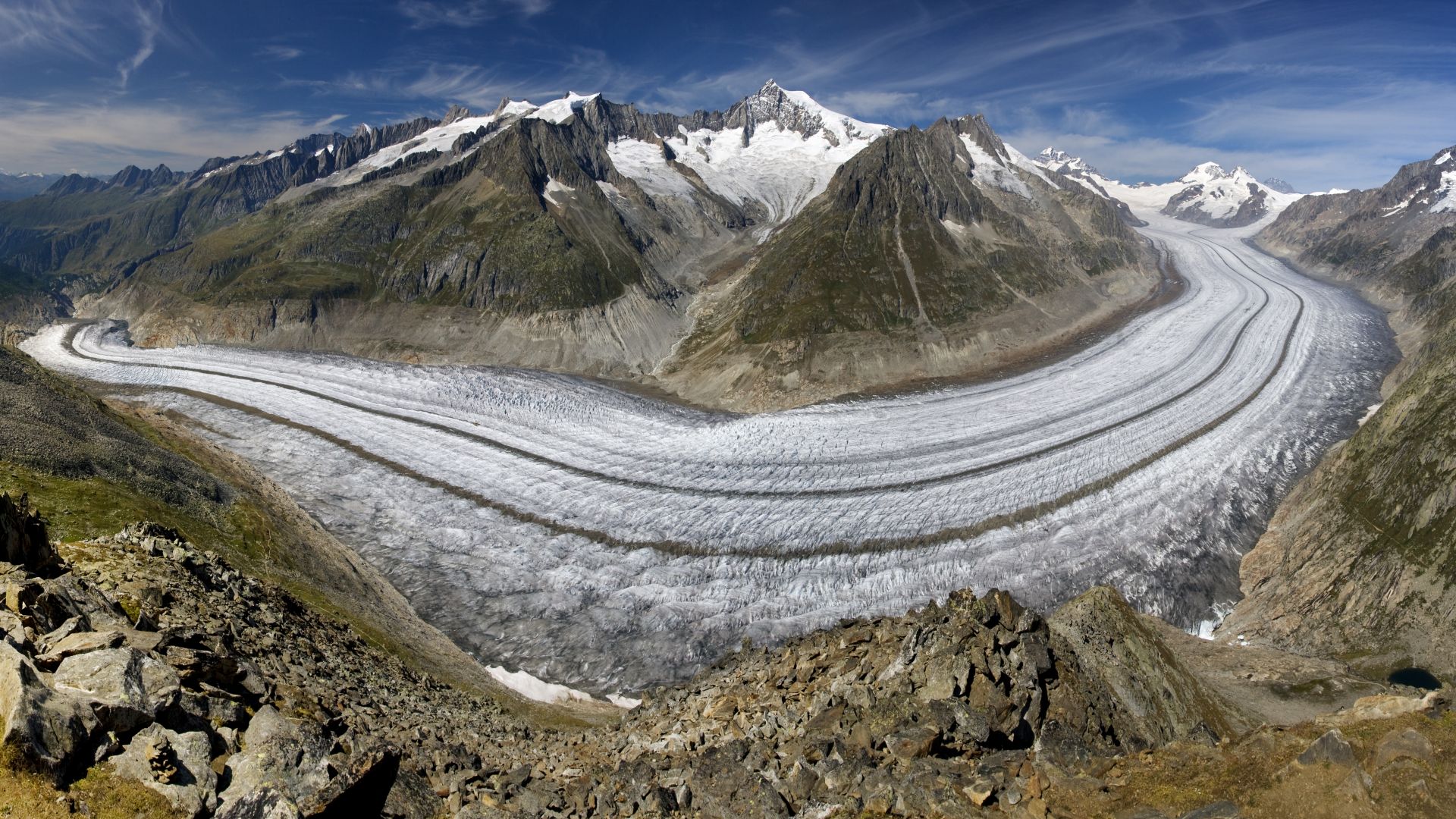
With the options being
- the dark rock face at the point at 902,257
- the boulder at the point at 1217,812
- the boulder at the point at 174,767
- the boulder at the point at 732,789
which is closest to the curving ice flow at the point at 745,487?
the boulder at the point at 732,789

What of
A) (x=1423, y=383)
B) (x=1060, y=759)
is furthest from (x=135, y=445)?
(x=1423, y=383)

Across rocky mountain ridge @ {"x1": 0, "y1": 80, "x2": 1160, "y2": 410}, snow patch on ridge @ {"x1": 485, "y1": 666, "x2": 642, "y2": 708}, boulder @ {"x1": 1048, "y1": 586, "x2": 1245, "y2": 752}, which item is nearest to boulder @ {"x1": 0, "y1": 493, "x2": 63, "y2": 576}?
snow patch on ridge @ {"x1": 485, "y1": 666, "x2": 642, "y2": 708}

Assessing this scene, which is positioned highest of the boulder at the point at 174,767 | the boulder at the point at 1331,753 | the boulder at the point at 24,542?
the boulder at the point at 24,542

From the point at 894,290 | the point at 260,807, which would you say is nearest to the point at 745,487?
the point at 260,807

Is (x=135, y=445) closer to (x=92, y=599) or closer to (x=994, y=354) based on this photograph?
(x=92, y=599)

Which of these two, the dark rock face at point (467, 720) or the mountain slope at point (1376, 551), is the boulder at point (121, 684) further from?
the mountain slope at point (1376, 551)
